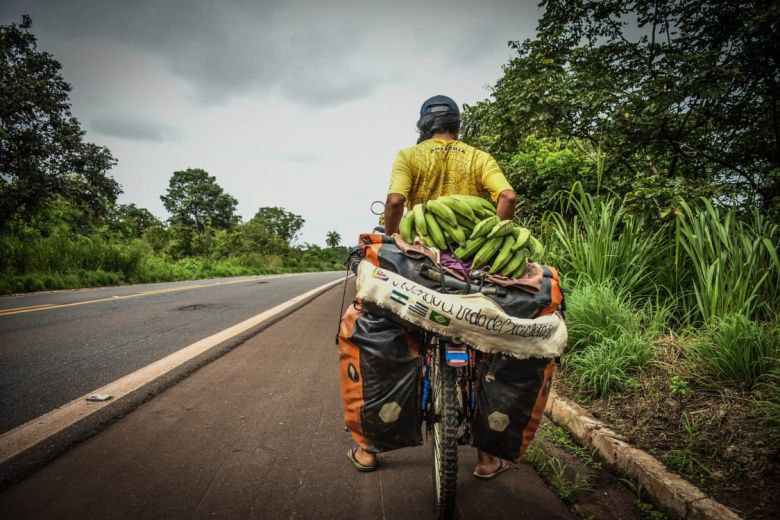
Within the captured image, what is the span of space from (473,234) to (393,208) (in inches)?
30.1

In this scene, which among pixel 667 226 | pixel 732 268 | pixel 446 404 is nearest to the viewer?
pixel 446 404

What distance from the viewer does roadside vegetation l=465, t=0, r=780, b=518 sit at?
1.98 meters

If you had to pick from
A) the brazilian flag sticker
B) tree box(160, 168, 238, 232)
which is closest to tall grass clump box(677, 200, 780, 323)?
the brazilian flag sticker

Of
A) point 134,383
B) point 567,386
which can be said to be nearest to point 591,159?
point 567,386

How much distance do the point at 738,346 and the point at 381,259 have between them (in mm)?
2396

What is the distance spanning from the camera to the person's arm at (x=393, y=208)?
2234 mm

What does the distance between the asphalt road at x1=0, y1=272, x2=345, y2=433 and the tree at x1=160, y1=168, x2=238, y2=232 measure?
46599 millimetres

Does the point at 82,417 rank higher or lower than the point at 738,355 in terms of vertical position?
lower

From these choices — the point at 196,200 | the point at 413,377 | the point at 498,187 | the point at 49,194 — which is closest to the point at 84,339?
the point at 413,377

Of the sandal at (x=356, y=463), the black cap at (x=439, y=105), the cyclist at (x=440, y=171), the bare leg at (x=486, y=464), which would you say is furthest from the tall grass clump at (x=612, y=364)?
the black cap at (x=439, y=105)

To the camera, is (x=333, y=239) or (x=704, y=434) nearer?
(x=704, y=434)

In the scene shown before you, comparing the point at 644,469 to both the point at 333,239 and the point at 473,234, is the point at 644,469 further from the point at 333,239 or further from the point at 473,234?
the point at 333,239

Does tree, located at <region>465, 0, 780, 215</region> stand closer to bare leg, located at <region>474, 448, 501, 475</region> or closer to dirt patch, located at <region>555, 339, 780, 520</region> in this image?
dirt patch, located at <region>555, 339, 780, 520</region>

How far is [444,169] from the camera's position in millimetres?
2273
